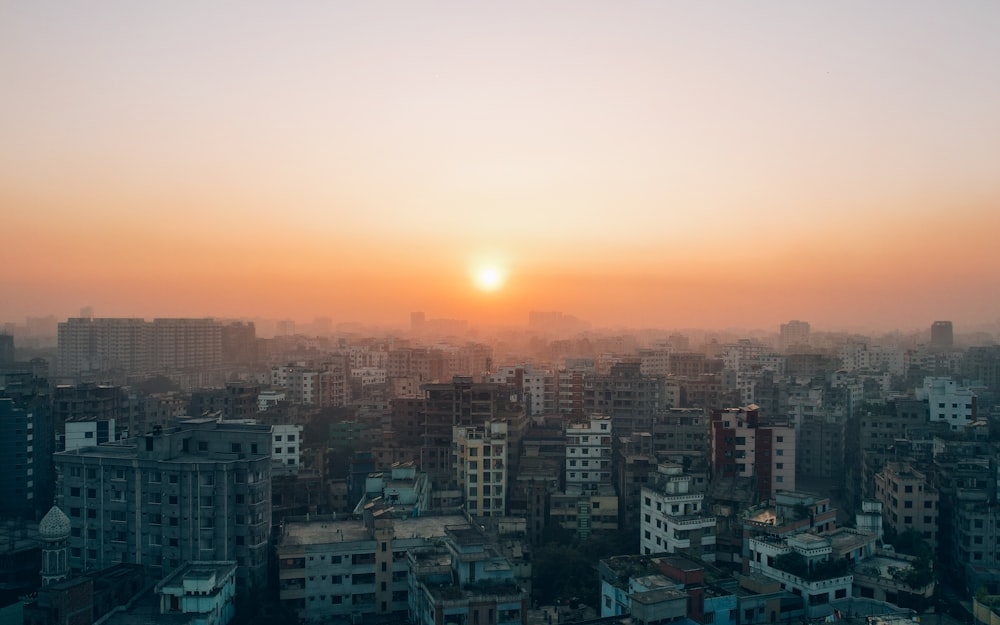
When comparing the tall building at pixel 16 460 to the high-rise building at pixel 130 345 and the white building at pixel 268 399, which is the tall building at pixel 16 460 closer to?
the white building at pixel 268 399

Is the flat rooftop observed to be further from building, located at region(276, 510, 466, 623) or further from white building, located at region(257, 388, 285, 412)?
white building, located at region(257, 388, 285, 412)

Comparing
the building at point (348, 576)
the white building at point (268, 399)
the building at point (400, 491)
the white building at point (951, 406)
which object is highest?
the white building at point (951, 406)

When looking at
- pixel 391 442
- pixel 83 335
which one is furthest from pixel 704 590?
pixel 83 335

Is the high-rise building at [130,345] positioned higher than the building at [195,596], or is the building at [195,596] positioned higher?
the high-rise building at [130,345]

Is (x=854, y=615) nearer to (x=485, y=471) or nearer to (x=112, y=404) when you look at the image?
(x=485, y=471)

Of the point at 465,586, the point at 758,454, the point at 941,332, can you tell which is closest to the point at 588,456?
the point at 758,454

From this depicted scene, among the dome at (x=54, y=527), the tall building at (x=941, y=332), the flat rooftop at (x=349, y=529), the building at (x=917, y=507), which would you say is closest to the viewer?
the dome at (x=54, y=527)

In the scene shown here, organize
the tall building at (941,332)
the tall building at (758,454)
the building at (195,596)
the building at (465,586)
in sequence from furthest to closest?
the tall building at (941,332) < the tall building at (758,454) < the building at (195,596) < the building at (465,586)

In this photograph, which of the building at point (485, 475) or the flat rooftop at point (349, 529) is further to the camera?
the building at point (485, 475)

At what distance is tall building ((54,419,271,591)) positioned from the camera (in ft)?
58.2

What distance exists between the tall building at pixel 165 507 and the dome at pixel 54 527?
1102 millimetres

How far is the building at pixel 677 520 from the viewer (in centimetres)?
1834

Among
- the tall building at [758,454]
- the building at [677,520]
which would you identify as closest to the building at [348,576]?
the building at [677,520]

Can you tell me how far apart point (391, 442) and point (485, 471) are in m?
6.48
